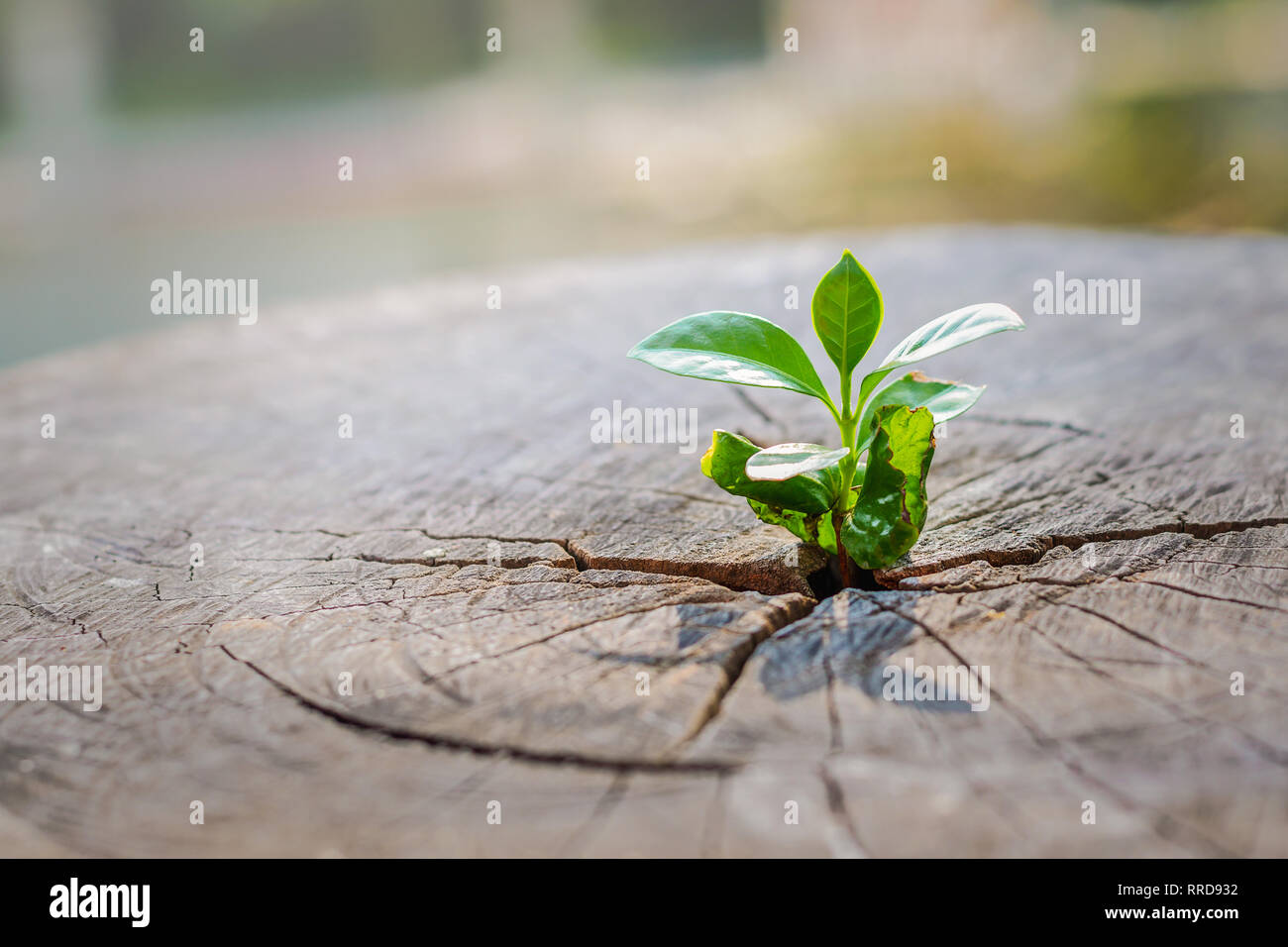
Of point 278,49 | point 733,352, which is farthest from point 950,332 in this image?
point 278,49

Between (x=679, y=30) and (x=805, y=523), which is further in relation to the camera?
(x=679, y=30)

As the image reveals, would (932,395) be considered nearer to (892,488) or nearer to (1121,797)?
(892,488)

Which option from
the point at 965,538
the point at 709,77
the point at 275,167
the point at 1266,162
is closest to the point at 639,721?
the point at 965,538

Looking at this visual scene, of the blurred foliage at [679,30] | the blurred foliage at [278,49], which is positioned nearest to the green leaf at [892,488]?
the blurred foliage at [679,30]

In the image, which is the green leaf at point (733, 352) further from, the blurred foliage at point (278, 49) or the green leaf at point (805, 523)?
the blurred foliage at point (278, 49)

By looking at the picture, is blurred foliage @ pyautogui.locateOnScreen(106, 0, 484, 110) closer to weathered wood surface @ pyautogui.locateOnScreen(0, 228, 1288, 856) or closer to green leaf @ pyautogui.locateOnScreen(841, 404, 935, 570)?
weathered wood surface @ pyautogui.locateOnScreen(0, 228, 1288, 856)

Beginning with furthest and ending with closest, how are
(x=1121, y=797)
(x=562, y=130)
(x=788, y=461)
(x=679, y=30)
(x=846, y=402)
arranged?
(x=679, y=30) → (x=562, y=130) → (x=846, y=402) → (x=788, y=461) → (x=1121, y=797)

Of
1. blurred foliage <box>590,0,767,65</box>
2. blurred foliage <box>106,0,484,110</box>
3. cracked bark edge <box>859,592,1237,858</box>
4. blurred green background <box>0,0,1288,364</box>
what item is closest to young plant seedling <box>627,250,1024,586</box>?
cracked bark edge <box>859,592,1237,858</box>
